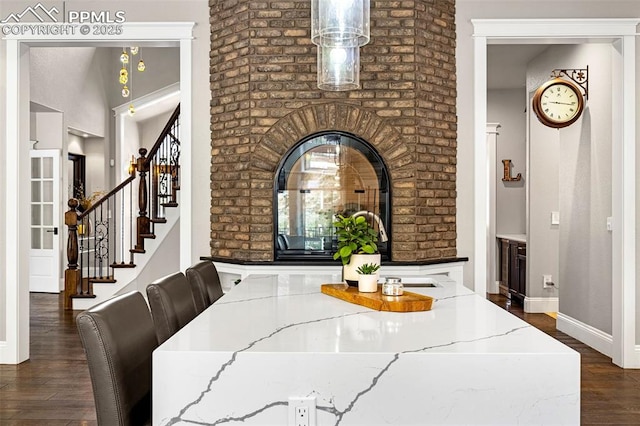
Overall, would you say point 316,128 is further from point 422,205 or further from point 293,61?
point 422,205

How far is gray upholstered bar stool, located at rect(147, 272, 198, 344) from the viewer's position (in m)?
2.11

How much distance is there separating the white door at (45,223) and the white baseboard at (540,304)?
20.3 feet

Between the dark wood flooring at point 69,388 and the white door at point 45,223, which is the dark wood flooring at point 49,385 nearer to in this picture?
the dark wood flooring at point 69,388

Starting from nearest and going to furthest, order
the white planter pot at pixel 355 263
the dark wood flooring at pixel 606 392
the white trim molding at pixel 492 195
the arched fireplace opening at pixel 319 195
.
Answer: the white planter pot at pixel 355 263
the dark wood flooring at pixel 606 392
the arched fireplace opening at pixel 319 195
the white trim molding at pixel 492 195

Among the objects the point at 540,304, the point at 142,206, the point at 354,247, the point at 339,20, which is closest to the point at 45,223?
the point at 142,206

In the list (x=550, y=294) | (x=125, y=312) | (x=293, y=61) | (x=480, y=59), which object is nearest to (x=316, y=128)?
(x=293, y=61)

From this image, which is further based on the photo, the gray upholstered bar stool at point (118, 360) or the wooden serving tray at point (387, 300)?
the wooden serving tray at point (387, 300)

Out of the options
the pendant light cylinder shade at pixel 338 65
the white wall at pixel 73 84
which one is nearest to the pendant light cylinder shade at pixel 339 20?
the pendant light cylinder shade at pixel 338 65

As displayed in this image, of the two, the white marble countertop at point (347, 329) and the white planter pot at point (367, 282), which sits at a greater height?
the white planter pot at point (367, 282)

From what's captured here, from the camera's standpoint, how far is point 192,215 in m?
4.46

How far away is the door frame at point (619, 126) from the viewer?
4.23 m

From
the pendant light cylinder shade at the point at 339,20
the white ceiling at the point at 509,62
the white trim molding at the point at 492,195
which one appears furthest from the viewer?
the white trim molding at the point at 492,195

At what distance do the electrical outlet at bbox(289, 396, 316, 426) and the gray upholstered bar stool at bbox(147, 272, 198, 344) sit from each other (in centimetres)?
76

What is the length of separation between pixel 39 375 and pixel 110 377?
285 centimetres
